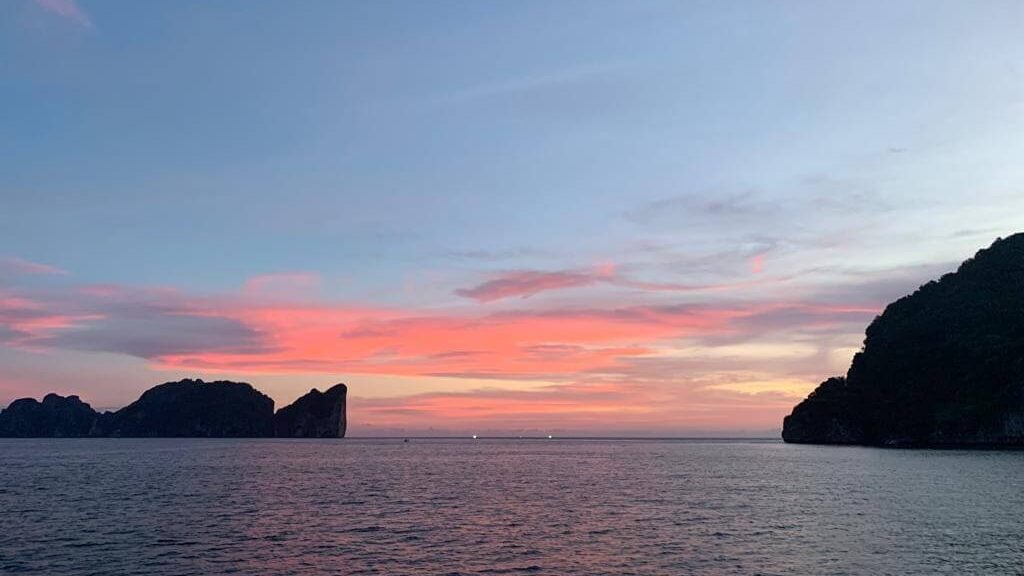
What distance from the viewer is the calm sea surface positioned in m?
51.2

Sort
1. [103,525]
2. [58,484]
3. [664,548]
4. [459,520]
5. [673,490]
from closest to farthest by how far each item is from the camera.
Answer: [664,548] → [103,525] → [459,520] → [673,490] → [58,484]

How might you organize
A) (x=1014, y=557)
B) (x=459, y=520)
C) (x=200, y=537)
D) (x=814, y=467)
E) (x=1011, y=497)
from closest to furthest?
(x=1014, y=557)
(x=200, y=537)
(x=459, y=520)
(x=1011, y=497)
(x=814, y=467)

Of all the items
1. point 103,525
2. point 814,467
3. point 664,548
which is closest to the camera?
point 664,548

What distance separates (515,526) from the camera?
6981 cm

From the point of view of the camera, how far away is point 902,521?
71.6 m

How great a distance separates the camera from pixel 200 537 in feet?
205

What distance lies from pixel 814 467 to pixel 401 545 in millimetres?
125989

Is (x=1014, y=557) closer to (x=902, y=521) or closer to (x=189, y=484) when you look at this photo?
(x=902, y=521)

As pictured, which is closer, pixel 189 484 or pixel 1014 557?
pixel 1014 557

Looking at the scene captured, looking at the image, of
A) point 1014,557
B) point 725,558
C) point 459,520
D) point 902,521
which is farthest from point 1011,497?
point 459,520

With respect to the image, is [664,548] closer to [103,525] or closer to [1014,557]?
[1014,557]

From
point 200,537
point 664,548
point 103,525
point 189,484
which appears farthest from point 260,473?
point 664,548

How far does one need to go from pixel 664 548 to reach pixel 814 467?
383ft

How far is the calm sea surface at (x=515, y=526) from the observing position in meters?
51.2
